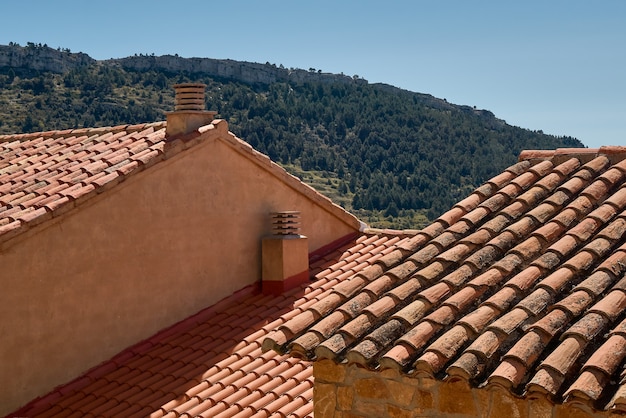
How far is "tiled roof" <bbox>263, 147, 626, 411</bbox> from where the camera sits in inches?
229

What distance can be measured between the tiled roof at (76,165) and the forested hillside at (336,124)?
32414 mm

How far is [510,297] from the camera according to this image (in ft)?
21.8

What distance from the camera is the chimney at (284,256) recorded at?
14.2 metres

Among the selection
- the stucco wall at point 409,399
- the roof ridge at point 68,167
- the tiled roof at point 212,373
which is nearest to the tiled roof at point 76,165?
the roof ridge at point 68,167

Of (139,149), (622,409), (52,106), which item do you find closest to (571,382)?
(622,409)

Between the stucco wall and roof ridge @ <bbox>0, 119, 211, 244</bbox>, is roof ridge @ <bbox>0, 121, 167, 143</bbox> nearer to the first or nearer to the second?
roof ridge @ <bbox>0, 119, 211, 244</bbox>

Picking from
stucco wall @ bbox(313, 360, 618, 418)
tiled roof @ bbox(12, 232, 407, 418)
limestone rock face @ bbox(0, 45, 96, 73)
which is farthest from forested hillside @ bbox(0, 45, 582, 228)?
stucco wall @ bbox(313, 360, 618, 418)

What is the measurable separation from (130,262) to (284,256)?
253 centimetres

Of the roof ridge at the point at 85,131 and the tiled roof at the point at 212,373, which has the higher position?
the roof ridge at the point at 85,131

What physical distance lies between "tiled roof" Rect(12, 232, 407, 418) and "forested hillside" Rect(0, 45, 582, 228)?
114 ft

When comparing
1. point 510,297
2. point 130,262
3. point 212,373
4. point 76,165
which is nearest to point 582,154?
point 510,297

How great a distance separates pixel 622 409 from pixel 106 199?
8596 mm

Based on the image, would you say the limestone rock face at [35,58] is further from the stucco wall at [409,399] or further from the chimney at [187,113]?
the stucco wall at [409,399]

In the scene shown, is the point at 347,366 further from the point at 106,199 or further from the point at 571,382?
the point at 106,199
